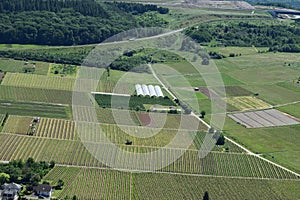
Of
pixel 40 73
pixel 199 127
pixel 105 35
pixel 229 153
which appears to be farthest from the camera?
pixel 105 35

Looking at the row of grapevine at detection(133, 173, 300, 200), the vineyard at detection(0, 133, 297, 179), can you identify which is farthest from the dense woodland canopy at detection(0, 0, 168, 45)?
the row of grapevine at detection(133, 173, 300, 200)

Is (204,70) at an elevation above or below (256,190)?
below

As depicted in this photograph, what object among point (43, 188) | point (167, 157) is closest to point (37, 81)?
point (167, 157)

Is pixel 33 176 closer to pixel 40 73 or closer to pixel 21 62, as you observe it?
pixel 40 73

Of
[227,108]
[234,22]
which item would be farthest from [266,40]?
[227,108]

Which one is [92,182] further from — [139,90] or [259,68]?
[259,68]

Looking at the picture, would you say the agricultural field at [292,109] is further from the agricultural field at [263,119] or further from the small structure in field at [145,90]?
the small structure in field at [145,90]

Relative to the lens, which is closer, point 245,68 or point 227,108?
point 227,108

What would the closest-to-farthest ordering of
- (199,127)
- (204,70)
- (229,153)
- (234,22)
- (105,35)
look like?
1. (229,153)
2. (199,127)
3. (204,70)
4. (105,35)
5. (234,22)
